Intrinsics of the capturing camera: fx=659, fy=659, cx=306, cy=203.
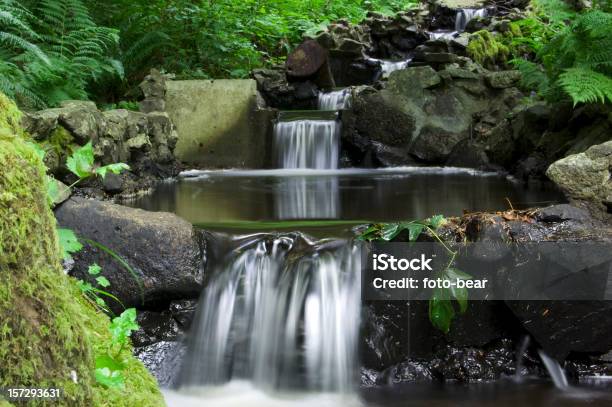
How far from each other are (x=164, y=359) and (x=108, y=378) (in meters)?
2.66

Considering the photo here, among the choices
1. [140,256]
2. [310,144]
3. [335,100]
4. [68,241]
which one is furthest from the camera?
[335,100]

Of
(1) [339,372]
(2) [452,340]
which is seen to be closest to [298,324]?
(1) [339,372]

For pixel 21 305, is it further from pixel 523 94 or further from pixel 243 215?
pixel 523 94

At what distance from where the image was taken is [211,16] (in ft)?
39.9

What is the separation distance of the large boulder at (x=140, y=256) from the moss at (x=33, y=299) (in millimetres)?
2842

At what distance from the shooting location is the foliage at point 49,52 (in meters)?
7.66

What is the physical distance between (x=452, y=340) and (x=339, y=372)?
29.6 inches

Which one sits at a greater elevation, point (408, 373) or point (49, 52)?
point (49, 52)

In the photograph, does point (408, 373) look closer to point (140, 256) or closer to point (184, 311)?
point (184, 311)

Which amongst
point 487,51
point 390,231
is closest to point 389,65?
point 487,51

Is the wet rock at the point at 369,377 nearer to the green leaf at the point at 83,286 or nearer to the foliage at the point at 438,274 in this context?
the foliage at the point at 438,274

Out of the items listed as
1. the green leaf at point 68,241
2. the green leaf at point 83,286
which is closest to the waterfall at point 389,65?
the green leaf at point 68,241

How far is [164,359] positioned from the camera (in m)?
4.11

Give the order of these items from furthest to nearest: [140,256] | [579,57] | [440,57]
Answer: [440,57]
[579,57]
[140,256]
